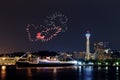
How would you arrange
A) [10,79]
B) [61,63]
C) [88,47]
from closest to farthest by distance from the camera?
1. [10,79]
2. [61,63]
3. [88,47]

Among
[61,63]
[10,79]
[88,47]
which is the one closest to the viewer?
[10,79]

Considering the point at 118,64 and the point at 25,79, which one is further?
the point at 118,64

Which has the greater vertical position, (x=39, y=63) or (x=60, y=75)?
(x=39, y=63)

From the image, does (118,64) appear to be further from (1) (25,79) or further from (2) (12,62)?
(1) (25,79)

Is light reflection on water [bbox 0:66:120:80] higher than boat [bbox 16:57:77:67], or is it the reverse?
boat [bbox 16:57:77:67]

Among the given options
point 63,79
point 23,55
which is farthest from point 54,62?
point 63,79

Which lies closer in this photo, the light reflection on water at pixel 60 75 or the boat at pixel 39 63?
the light reflection on water at pixel 60 75

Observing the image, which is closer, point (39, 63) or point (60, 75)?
point (60, 75)

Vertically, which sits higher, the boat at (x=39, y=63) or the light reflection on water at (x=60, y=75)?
the boat at (x=39, y=63)

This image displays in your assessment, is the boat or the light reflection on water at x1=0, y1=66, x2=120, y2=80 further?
the boat
